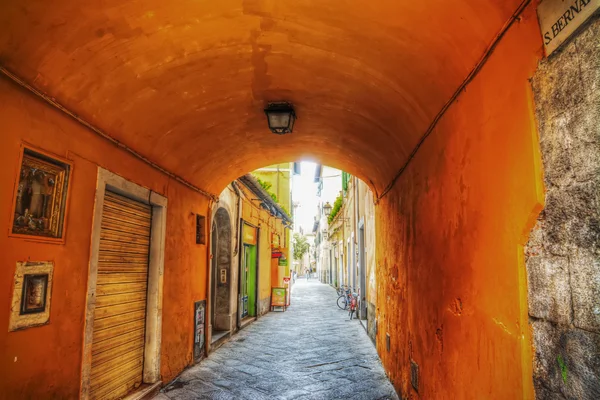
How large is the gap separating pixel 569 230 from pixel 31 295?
337cm

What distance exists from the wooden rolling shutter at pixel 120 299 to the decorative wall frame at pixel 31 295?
Answer: 1.15m

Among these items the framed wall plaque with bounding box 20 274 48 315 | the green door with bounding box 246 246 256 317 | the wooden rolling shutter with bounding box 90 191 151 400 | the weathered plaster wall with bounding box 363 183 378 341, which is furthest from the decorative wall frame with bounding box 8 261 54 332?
the green door with bounding box 246 246 256 317

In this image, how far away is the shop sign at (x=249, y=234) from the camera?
1200 centimetres

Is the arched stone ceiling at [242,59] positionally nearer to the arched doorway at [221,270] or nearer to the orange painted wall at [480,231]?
the orange painted wall at [480,231]

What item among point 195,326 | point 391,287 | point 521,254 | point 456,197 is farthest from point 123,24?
point 195,326

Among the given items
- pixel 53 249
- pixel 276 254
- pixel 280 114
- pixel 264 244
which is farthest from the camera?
pixel 276 254

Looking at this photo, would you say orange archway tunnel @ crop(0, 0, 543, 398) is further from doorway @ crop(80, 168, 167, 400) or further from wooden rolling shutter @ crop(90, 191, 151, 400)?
wooden rolling shutter @ crop(90, 191, 151, 400)

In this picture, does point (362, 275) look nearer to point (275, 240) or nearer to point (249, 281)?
point (249, 281)

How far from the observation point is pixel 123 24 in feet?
9.52

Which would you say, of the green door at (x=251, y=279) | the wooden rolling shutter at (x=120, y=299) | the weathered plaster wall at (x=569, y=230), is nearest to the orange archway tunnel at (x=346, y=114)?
the weathered plaster wall at (x=569, y=230)

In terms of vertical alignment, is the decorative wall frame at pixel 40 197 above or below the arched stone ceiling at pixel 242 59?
below

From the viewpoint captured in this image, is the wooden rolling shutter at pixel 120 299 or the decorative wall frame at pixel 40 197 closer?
the decorative wall frame at pixel 40 197

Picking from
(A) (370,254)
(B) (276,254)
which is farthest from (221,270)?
(B) (276,254)

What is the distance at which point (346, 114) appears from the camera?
5043 mm
